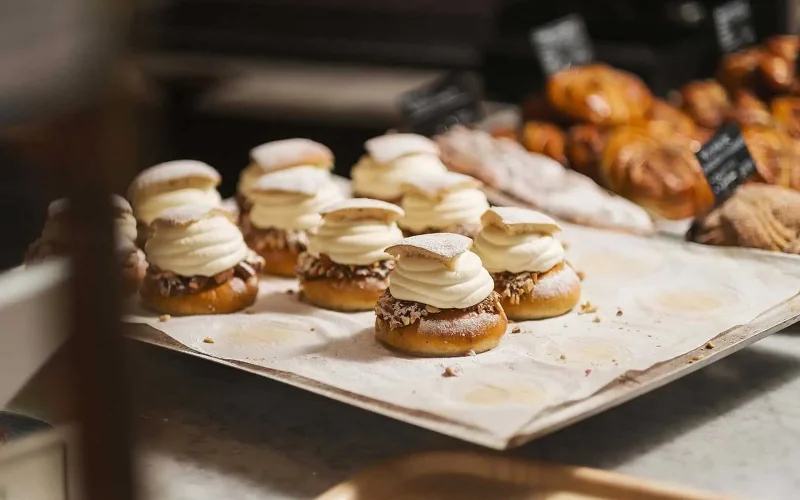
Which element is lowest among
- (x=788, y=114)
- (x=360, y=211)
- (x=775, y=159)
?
(x=788, y=114)

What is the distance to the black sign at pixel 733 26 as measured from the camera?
14.8 ft

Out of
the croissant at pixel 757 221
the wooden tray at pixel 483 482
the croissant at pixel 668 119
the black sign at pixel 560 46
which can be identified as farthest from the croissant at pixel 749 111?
the wooden tray at pixel 483 482

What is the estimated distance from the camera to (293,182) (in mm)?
2586

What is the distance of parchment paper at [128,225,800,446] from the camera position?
1784 mm

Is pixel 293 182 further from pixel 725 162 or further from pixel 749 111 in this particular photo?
pixel 749 111

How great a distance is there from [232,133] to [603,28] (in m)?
2.32

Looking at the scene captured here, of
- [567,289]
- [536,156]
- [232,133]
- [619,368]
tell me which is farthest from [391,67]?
[619,368]

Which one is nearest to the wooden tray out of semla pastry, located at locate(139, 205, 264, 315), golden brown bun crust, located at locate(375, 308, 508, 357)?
golden brown bun crust, located at locate(375, 308, 508, 357)

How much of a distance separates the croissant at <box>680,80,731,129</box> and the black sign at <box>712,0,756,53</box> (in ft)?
1.44

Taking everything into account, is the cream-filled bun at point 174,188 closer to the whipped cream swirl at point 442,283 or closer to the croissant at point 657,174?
the whipped cream swirl at point 442,283

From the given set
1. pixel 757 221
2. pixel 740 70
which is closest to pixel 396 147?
pixel 757 221

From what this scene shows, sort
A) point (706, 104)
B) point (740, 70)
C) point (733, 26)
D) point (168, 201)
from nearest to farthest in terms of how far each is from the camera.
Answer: point (168, 201) < point (706, 104) < point (740, 70) < point (733, 26)

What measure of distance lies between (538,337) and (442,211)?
1.84ft

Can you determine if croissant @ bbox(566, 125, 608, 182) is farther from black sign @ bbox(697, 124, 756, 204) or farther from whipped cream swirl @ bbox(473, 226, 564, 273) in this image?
whipped cream swirl @ bbox(473, 226, 564, 273)
